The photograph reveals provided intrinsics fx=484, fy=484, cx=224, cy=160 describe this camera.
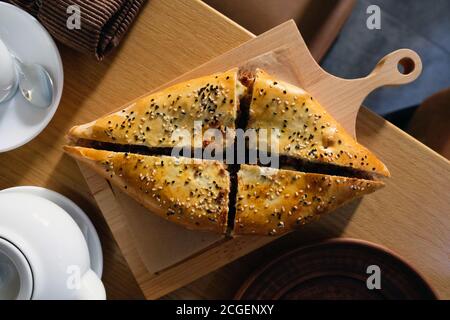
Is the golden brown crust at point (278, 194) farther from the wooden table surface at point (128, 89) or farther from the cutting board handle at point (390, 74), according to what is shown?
the cutting board handle at point (390, 74)

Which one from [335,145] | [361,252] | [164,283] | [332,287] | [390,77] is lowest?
[164,283]

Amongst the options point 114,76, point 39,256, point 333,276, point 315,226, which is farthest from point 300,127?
point 39,256

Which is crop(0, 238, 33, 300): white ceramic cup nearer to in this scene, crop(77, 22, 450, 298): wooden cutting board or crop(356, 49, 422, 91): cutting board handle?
crop(77, 22, 450, 298): wooden cutting board

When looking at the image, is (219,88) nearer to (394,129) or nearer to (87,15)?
(87,15)

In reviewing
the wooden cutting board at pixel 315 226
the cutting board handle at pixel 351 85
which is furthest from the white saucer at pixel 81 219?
the cutting board handle at pixel 351 85

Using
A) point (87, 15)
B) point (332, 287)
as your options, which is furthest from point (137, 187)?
point (332, 287)

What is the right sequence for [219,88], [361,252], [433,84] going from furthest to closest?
[433,84]
[361,252]
[219,88]
